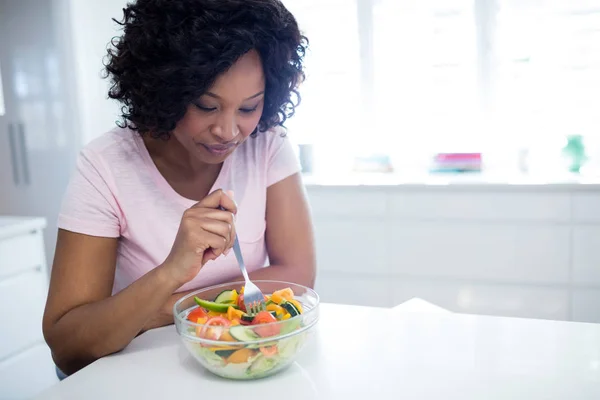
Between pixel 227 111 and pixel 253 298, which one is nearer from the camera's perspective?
pixel 253 298

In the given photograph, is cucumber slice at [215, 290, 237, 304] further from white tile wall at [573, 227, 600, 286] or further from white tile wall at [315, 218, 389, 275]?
white tile wall at [573, 227, 600, 286]

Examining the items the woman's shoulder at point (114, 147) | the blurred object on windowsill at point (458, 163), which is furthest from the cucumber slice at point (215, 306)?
the blurred object on windowsill at point (458, 163)

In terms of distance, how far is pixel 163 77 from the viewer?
1.03 m

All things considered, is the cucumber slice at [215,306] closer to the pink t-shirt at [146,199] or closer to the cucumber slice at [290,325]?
the cucumber slice at [290,325]

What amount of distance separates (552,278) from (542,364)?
167cm

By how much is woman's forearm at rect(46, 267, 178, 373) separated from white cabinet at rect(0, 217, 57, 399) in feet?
4.30

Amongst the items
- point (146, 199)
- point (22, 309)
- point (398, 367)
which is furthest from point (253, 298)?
point (22, 309)

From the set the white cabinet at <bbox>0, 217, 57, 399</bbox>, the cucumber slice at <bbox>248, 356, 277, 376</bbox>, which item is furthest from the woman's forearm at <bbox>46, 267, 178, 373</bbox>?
the white cabinet at <bbox>0, 217, 57, 399</bbox>

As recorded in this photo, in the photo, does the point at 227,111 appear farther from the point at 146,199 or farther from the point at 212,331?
the point at 212,331

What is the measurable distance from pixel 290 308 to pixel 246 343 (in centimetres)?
12

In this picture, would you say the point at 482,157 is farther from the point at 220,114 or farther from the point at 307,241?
the point at 220,114

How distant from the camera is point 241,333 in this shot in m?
0.77

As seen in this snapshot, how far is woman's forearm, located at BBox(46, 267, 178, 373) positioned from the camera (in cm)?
92

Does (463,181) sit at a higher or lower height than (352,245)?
higher
